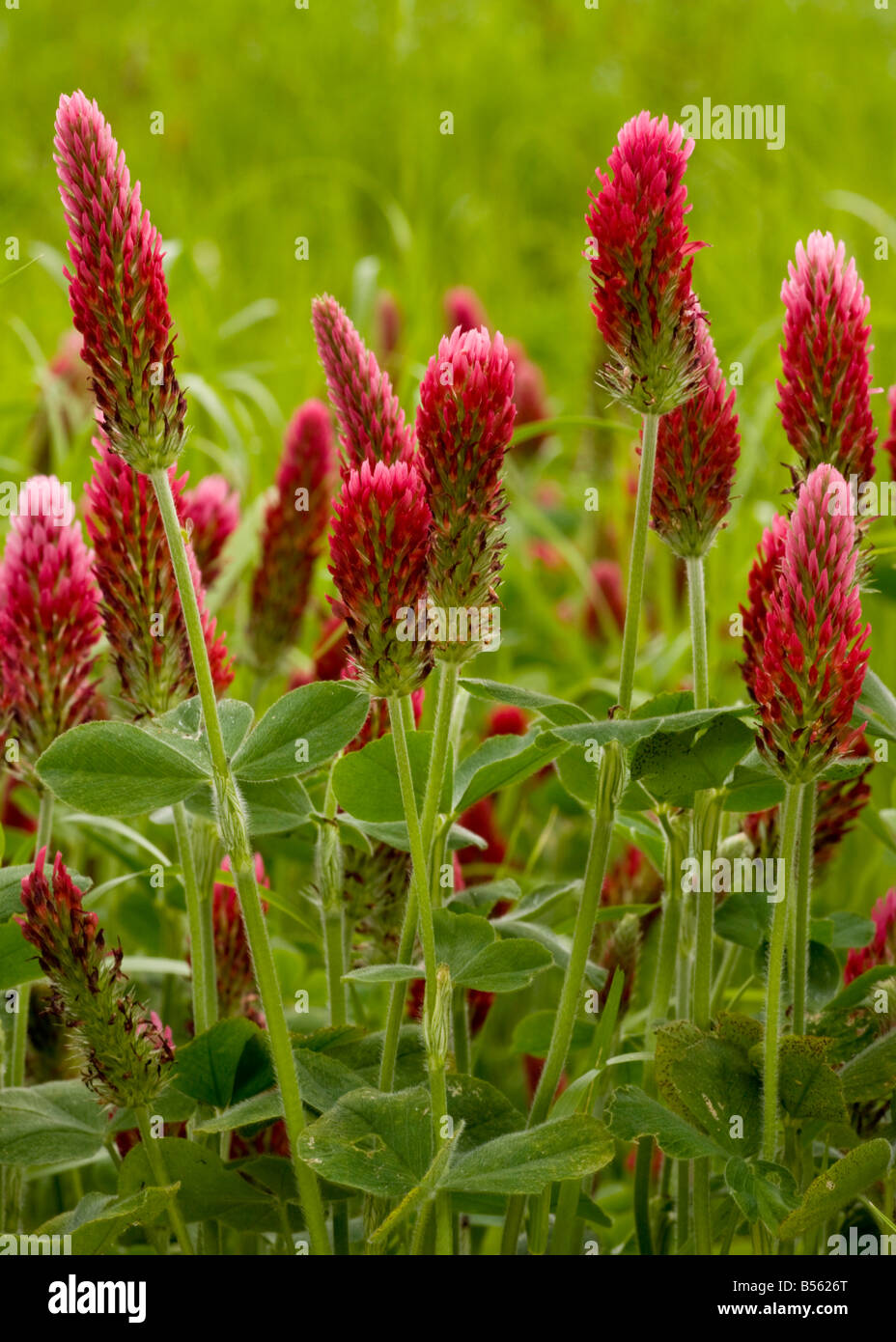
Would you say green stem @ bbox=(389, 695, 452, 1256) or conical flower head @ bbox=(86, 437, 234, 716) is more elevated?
conical flower head @ bbox=(86, 437, 234, 716)

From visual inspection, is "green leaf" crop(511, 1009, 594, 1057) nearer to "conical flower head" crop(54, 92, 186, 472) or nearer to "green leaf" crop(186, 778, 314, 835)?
"green leaf" crop(186, 778, 314, 835)

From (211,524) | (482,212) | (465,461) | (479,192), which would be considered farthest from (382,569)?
(479,192)

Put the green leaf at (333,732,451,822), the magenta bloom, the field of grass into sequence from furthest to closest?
1. the field of grass
2. the magenta bloom
3. the green leaf at (333,732,451,822)

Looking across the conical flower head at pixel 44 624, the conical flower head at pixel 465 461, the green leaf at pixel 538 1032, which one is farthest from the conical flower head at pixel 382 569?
the green leaf at pixel 538 1032

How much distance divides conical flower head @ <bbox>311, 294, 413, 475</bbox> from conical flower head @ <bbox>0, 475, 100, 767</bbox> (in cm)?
27

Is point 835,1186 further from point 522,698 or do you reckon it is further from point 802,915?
point 522,698

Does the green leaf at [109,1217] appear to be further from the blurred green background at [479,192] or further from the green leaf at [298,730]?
the blurred green background at [479,192]

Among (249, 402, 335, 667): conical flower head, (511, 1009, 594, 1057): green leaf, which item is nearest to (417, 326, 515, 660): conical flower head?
(511, 1009, 594, 1057): green leaf

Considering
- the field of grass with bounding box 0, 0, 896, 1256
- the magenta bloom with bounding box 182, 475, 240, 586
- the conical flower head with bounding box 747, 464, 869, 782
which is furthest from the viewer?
the field of grass with bounding box 0, 0, 896, 1256

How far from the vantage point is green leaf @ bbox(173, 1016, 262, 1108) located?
104 cm

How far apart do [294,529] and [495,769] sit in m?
0.68

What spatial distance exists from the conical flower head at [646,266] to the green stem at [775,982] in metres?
0.26
